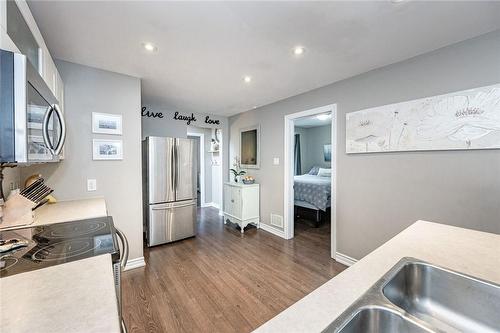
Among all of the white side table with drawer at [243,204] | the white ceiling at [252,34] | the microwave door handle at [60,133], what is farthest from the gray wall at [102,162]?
the white side table with drawer at [243,204]

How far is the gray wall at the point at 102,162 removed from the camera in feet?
7.17

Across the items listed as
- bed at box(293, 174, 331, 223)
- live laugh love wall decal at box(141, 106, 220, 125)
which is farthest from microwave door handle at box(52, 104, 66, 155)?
bed at box(293, 174, 331, 223)

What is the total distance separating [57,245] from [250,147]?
343cm

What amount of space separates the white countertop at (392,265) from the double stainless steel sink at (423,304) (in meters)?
0.03

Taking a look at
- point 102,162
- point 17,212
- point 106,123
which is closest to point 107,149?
point 102,162

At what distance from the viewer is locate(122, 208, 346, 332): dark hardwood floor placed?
68.7 inches

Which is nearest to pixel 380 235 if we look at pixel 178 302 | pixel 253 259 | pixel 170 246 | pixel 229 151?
pixel 253 259

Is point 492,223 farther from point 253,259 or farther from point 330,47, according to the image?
point 253,259

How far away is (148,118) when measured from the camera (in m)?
3.76

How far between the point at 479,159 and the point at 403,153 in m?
0.54

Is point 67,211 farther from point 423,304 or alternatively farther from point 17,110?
point 423,304

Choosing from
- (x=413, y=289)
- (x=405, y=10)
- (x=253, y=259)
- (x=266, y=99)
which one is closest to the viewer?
(x=413, y=289)

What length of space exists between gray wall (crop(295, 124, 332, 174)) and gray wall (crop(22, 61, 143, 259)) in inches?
216

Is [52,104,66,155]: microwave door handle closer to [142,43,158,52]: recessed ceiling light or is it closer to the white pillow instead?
[142,43,158,52]: recessed ceiling light
